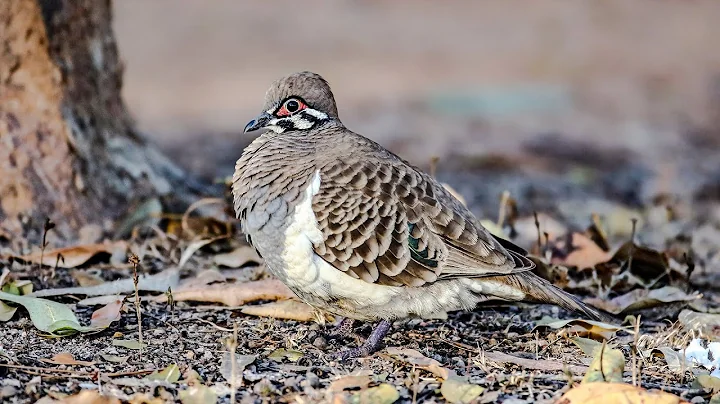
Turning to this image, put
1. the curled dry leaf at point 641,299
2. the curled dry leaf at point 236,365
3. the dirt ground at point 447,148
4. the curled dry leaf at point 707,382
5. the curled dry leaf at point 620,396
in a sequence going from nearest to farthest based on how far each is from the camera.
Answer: the curled dry leaf at point 620,396 < the curled dry leaf at point 236,365 < the curled dry leaf at point 707,382 < the dirt ground at point 447,148 < the curled dry leaf at point 641,299

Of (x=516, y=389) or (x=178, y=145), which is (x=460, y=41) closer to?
(x=178, y=145)

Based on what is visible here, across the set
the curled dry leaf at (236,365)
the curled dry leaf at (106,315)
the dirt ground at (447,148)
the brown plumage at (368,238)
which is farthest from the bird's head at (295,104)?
the curled dry leaf at (236,365)

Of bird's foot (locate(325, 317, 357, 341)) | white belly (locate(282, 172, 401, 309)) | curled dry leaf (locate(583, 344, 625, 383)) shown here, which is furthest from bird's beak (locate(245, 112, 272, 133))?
curled dry leaf (locate(583, 344, 625, 383))

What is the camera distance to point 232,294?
5.32 metres

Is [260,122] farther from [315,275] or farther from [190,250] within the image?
[315,275]

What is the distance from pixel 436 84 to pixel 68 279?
11567 millimetres

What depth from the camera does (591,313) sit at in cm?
502

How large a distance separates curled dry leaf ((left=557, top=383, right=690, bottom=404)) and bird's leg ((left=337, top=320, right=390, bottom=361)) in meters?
1.20

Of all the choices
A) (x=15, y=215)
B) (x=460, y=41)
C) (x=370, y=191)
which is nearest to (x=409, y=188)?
(x=370, y=191)

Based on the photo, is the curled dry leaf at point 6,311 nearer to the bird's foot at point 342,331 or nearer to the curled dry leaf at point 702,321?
the bird's foot at point 342,331

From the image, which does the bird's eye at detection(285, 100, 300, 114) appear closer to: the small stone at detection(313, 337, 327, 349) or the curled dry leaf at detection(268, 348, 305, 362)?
the small stone at detection(313, 337, 327, 349)

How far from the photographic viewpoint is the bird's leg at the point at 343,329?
16.7ft

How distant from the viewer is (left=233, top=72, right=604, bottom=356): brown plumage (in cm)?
477

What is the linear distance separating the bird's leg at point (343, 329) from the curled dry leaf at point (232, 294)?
1.04 feet
